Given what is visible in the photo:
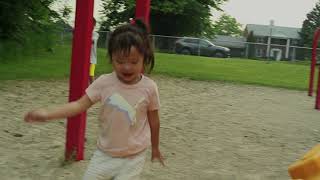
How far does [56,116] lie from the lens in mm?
2758

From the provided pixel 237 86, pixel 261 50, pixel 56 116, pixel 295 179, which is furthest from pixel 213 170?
pixel 261 50

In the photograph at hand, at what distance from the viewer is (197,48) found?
36844mm

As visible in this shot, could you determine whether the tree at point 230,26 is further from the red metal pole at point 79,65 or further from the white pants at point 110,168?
the white pants at point 110,168

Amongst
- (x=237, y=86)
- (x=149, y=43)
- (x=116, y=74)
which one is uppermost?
(x=149, y=43)

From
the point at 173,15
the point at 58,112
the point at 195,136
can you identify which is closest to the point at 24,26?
the point at 195,136

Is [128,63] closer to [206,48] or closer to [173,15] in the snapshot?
[206,48]

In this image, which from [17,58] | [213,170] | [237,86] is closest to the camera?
[213,170]

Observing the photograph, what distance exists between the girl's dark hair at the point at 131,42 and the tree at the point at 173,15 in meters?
35.9

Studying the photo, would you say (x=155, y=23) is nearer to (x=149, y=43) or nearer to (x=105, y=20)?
(x=105, y=20)

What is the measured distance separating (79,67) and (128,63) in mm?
2068

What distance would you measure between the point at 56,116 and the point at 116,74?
41cm

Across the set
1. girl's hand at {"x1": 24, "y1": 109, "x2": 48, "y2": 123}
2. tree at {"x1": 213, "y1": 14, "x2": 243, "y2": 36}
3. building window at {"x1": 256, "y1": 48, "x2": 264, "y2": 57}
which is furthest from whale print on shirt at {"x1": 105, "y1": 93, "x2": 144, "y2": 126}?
tree at {"x1": 213, "y1": 14, "x2": 243, "y2": 36}

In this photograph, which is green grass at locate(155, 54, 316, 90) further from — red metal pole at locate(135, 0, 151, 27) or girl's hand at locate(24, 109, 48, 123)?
girl's hand at locate(24, 109, 48, 123)

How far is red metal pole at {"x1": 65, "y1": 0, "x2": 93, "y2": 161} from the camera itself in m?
4.78
